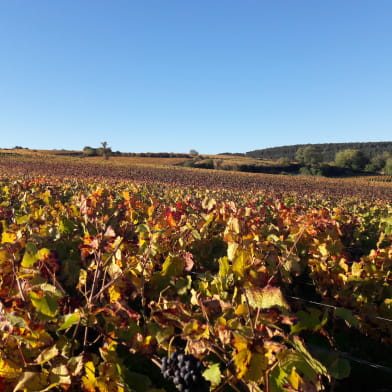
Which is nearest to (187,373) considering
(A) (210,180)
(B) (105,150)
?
(A) (210,180)

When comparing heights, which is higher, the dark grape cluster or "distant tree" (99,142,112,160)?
"distant tree" (99,142,112,160)

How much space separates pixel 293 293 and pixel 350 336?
2.32 ft

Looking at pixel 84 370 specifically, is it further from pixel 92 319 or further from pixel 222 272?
pixel 222 272

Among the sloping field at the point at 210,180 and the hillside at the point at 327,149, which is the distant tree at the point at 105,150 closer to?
the sloping field at the point at 210,180

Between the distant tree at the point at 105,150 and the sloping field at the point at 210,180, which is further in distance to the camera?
the distant tree at the point at 105,150

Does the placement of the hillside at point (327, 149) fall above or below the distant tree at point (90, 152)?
above

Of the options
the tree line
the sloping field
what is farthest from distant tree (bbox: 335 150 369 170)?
the sloping field

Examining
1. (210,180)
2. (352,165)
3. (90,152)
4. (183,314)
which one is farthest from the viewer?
(90,152)

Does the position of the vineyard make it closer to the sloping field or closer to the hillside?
the sloping field

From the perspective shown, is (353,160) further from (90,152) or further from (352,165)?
(90,152)

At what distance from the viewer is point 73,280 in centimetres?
225

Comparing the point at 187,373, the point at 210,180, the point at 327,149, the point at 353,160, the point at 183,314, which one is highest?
the point at 327,149

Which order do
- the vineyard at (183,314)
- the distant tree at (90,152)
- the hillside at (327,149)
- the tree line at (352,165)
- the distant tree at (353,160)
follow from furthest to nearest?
the hillside at (327,149), the distant tree at (90,152), the distant tree at (353,160), the tree line at (352,165), the vineyard at (183,314)

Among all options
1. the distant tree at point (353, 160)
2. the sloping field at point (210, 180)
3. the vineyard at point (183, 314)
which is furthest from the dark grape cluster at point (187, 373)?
the distant tree at point (353, 160)
